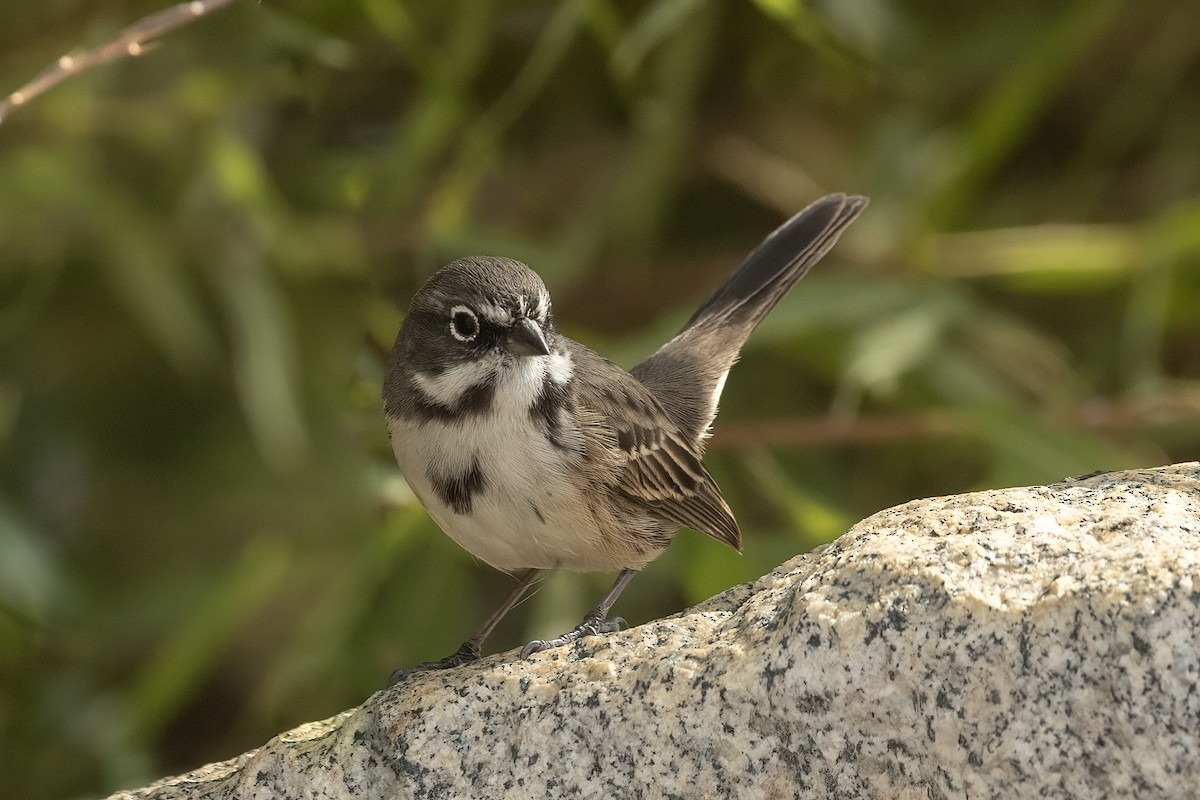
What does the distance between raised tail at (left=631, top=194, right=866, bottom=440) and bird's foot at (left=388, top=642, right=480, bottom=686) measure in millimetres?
1171

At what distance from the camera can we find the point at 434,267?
494 cm

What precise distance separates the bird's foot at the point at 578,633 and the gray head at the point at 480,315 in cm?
59

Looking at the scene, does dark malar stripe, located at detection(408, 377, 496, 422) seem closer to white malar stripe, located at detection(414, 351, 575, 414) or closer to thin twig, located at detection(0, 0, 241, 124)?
white malar stripe, located at detection(414, 351, 575, 414)

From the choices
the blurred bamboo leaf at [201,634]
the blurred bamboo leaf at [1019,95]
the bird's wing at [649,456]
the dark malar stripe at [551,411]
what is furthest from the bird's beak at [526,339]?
the blurred bamboo leaf at [1019,95]

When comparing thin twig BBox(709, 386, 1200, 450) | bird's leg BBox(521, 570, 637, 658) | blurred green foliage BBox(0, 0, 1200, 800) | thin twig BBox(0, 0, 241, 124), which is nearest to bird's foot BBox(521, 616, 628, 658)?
bird's leg BBox(521, 570, 637, 658)

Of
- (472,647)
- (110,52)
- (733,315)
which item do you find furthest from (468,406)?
(733,315)

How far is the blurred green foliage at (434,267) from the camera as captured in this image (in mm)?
4473

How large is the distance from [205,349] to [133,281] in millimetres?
396

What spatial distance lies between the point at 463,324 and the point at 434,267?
6.23 ft

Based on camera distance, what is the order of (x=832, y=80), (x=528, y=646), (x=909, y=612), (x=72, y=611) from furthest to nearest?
(x=832, y=80)
(x=72, y=611)
(x=528, y=646)
(x=909, y=612)

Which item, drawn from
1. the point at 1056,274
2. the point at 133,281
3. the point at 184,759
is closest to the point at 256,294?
the point at 133,281

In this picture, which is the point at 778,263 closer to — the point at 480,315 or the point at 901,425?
the point at 901,425

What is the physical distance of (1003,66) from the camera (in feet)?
17.8

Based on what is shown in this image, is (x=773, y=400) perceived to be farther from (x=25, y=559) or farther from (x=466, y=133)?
(x=25, y=559)
